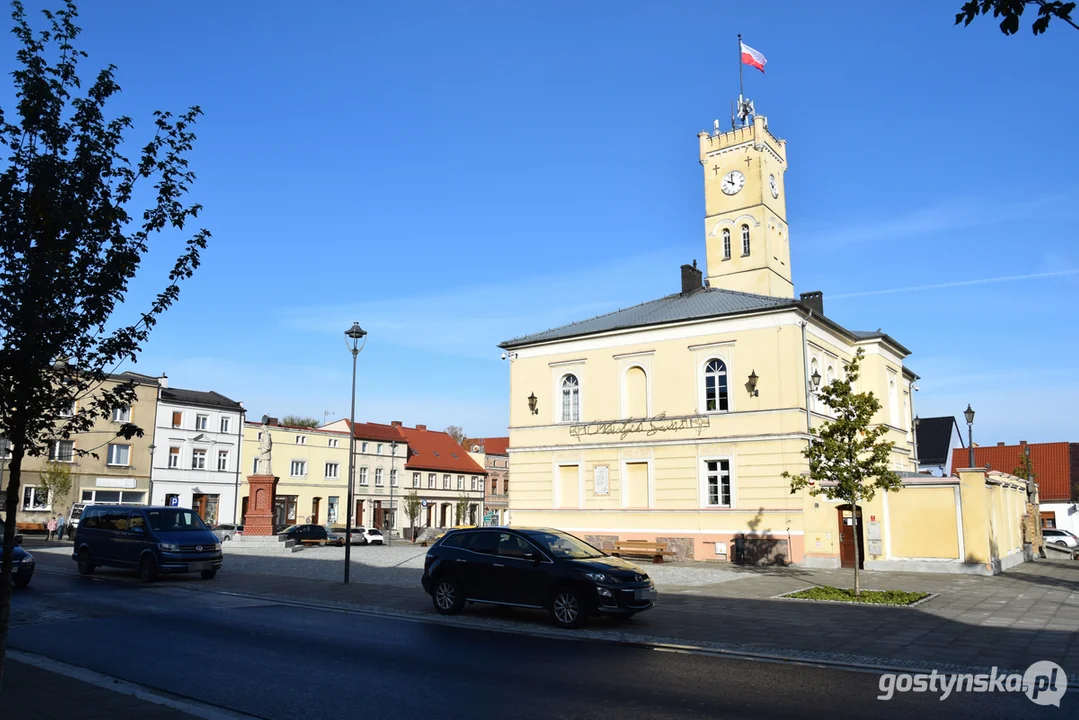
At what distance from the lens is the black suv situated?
13.8 m

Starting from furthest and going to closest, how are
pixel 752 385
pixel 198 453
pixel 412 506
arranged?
1. pixel 412 506
2. pixel 198 453
3. pixel 752 385

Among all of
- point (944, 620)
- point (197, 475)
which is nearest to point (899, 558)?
point (944, 620)

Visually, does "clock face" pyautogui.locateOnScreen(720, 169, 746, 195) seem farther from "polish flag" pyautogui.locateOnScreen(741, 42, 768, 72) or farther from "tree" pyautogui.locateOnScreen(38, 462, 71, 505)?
"tree" pyautogui.locateOnScreen(38, 462, 71, 505)

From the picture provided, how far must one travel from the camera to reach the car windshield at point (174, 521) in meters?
22.0

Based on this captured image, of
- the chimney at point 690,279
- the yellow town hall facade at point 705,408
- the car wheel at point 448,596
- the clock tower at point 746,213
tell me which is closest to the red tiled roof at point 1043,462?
the clock tower at point 746,213

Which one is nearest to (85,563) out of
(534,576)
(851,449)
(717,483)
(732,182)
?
(534,576)

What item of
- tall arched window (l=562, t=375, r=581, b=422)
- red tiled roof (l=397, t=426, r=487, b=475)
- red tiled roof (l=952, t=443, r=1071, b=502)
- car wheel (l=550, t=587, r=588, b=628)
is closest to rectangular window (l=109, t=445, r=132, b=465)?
red tiled roof (l=397, t=426, r=487, b=475)

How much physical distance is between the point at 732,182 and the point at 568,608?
32.9 metres

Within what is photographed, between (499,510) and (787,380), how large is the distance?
6103 cm

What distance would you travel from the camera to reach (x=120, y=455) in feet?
188

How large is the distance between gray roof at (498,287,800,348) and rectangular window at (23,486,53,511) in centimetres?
3517

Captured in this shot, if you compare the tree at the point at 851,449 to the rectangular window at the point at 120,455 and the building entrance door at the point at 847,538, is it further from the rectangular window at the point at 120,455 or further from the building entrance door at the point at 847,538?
the rectangular window at the point at 120,455

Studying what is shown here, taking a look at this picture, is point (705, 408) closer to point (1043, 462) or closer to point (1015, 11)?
point (1015, 11)

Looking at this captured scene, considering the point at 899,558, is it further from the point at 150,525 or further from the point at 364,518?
the point at 364,518
